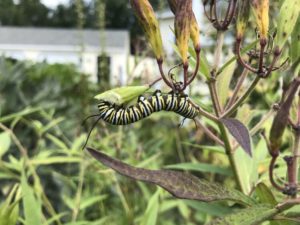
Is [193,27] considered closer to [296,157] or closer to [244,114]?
[296,157]

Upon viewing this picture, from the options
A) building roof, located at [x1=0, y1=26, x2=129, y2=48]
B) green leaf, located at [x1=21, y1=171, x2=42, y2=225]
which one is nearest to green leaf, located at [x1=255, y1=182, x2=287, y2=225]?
green leaf, located at [x1=21, y1=171, x2=42, y2=225]

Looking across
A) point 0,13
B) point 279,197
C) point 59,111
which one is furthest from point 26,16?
point 279,197

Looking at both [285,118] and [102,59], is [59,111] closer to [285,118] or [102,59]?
[102,59]

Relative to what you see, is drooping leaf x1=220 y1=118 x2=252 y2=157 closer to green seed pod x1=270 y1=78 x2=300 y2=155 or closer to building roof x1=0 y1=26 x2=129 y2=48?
green seed pod x1=270 y1=78 x2=300 y2=155

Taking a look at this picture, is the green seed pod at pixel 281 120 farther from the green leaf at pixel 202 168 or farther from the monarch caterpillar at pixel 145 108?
the green leaf at pixel 202 168

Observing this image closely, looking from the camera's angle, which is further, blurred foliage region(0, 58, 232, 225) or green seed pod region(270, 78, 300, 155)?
blurred foliage region(0, 58, 232, 225)

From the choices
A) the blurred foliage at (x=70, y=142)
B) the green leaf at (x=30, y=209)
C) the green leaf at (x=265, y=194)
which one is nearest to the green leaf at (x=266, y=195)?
the green leaf at (x=265, y=194)
